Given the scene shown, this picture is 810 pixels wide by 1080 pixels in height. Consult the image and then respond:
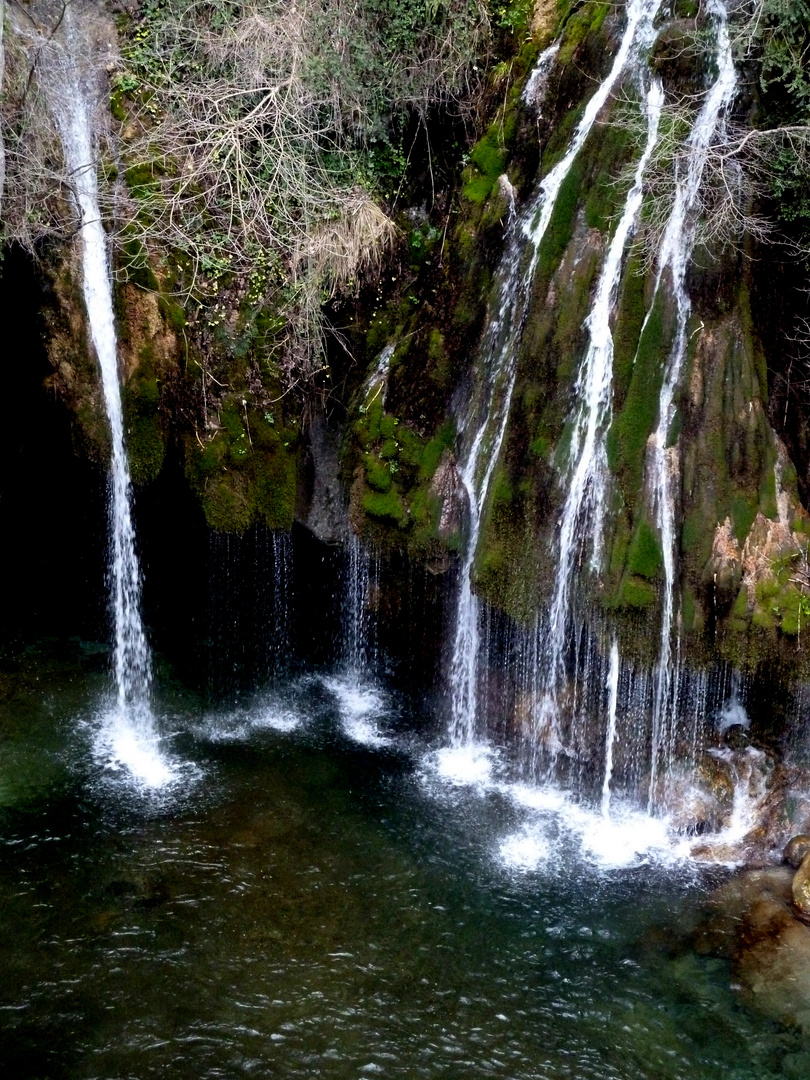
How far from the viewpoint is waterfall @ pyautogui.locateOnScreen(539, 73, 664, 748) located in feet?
26.7

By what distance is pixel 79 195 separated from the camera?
30.5ft

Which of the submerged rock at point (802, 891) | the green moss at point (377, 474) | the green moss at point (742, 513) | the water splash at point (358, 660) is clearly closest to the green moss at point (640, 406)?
the green moss at point (742, 513)

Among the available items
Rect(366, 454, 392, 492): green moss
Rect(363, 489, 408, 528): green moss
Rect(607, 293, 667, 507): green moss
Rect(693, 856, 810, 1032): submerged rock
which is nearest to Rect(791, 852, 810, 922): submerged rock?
Rect(693, 856, 810, 1032): submerged rock

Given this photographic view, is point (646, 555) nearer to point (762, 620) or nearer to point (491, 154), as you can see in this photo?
point (762, 620)

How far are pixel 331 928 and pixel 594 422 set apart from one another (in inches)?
187

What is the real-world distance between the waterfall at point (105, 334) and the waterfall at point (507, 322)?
352cm

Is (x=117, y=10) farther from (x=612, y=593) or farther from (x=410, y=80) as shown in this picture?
(x=612, y=593)

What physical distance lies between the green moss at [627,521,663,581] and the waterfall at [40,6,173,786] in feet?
16.2

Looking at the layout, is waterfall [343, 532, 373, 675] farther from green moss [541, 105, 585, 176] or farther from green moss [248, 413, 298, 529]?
green moss [541, 105, 585, 176]

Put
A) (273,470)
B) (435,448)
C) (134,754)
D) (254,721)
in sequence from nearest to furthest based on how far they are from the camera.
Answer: (134,754) → (435,448) → (254,721) → (273,470)

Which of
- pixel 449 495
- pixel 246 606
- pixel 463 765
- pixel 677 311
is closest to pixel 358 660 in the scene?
pixel 246 606

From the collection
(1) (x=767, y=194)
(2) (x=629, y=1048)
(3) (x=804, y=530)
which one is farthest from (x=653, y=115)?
(2) (x=629, y=1048)

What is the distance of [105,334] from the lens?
9555 mm

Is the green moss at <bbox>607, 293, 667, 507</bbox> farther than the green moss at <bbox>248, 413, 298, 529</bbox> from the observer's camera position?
No
